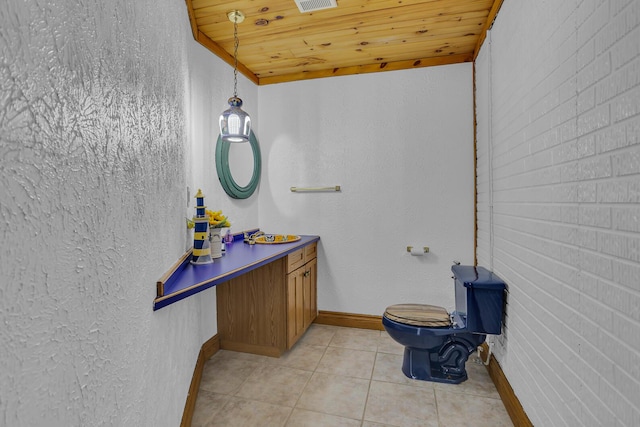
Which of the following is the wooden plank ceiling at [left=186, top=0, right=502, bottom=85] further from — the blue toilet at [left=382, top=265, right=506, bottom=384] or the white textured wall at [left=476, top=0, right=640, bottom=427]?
the blue toilet at [left=382, top=265, right=506, bottom=384]

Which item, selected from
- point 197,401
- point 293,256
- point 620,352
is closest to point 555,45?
point 620,352


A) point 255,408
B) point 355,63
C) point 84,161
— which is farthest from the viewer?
point 355,63

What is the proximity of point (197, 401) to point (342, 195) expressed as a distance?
1.99 meters

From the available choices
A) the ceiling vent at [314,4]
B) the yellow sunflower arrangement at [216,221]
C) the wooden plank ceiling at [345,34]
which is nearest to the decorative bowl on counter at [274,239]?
the yellow sunflower arrangement at [216,221]

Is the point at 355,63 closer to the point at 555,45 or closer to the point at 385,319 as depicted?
the point at 555,45

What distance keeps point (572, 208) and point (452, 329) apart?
1226 millimetres

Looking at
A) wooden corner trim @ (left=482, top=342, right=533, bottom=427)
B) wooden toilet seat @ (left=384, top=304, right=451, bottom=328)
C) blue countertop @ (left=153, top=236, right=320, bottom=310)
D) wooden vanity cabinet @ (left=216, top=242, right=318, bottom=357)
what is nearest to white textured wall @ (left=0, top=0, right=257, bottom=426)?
blue countertop @ (left=153, top=236, right=320, bottom=310)

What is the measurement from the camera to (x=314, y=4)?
6.95 ft

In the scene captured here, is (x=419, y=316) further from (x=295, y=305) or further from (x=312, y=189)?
(x=312, y=189)

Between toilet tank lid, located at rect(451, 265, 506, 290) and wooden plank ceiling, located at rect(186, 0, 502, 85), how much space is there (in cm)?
173

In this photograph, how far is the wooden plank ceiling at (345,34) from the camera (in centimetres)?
218

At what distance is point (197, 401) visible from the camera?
1986 millimetres

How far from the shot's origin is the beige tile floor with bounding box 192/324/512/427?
1.84 m

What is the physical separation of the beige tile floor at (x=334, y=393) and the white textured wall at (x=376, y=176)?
71 centimetres
